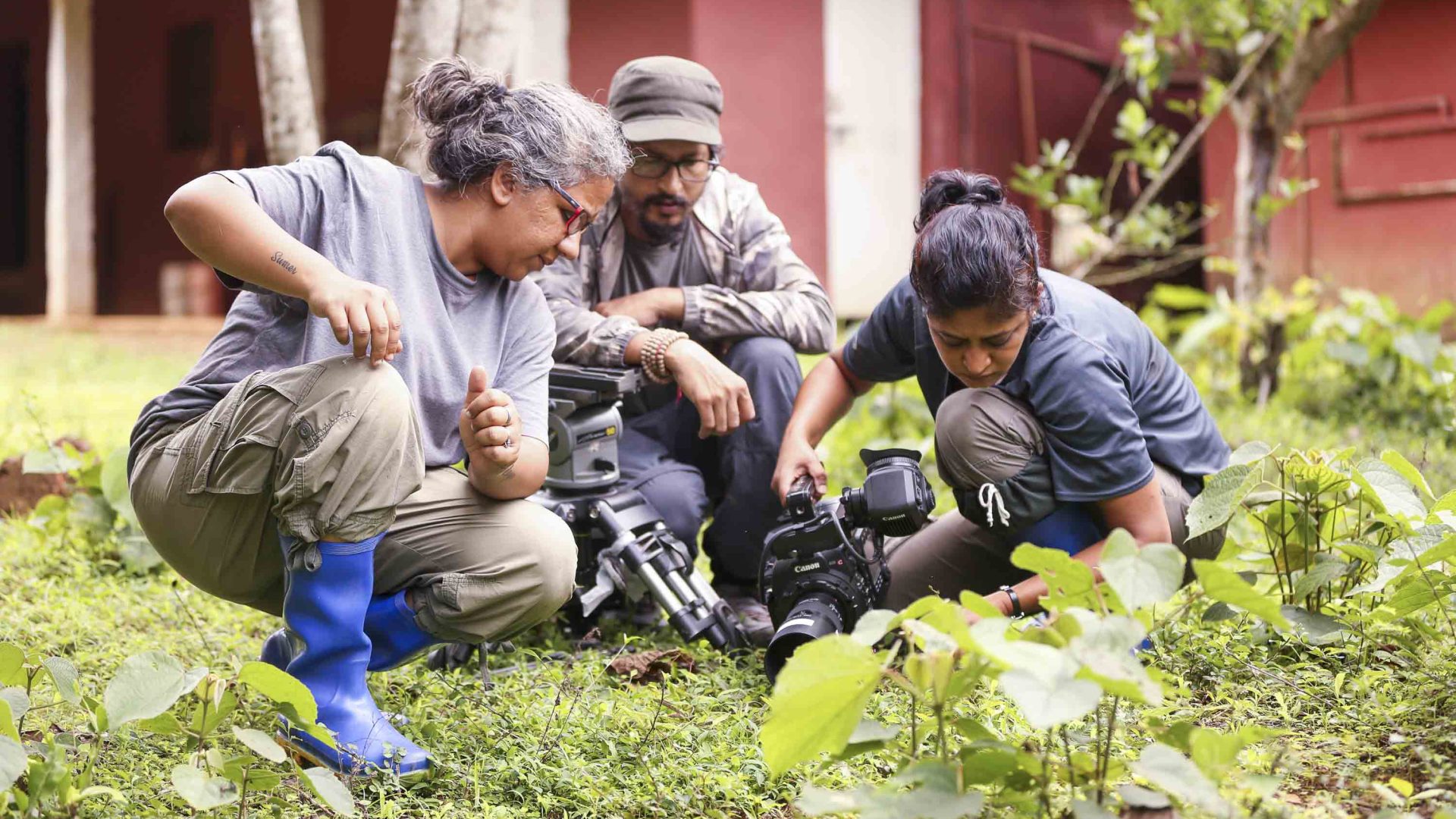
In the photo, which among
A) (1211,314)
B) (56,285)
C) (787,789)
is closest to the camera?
(787,789)

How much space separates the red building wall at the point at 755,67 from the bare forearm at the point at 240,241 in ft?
17.5

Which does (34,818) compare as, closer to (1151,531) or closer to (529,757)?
(529,757)

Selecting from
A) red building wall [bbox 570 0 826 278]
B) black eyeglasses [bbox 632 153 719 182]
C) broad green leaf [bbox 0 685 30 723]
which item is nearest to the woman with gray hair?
broad green leaf [bbox 0 685 30 723]

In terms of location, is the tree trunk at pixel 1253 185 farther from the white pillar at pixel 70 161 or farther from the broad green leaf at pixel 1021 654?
the white pillar at pixel 70 161

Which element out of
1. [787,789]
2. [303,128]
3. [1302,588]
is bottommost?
[787,789]

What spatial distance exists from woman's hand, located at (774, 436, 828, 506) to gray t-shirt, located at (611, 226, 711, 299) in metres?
0.69

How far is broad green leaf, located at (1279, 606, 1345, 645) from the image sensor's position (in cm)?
259

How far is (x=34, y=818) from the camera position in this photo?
1.84 m

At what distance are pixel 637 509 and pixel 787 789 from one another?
38.9 inches

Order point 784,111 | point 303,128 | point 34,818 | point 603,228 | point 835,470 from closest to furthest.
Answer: point 34,818 → point 603,228 → point 303,128 → point 835,470 → point 784,111

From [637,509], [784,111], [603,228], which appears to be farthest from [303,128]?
[784,111]

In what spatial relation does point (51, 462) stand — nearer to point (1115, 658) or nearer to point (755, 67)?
point (1115, 658)

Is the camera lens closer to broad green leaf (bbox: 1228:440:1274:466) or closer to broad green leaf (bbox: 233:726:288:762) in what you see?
broad green leaf (bbox: 1228:440:1274:466)

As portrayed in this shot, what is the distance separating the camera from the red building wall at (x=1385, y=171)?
8406 mm
